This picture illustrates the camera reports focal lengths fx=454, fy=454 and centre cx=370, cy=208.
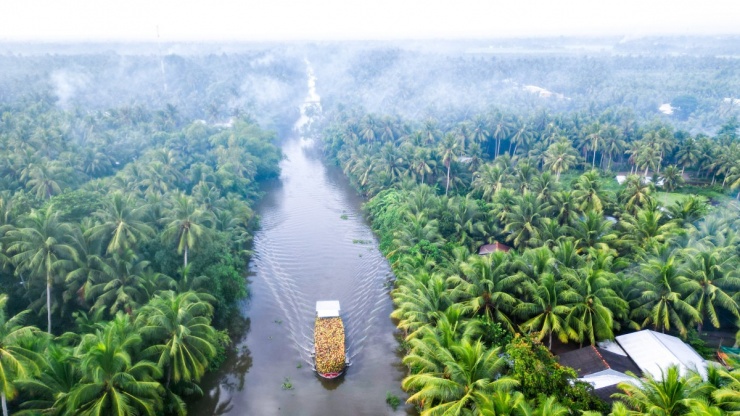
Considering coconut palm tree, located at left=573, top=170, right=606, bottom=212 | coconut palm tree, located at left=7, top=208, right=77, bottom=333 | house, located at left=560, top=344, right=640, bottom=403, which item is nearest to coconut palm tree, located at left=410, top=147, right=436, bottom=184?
coconut palm tree, located at left=573, top=170, right=606, bottom=212

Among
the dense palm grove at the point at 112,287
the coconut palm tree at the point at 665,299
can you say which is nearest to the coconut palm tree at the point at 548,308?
the coconut palm tree at the point at 665,299

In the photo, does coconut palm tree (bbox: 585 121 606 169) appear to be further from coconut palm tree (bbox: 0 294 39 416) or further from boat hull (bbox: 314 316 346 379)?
coconut palm tree (bbox: 0 294 39 416)

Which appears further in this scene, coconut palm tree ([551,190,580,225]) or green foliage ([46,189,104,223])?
coconut palm tree ([551,190,580,225])

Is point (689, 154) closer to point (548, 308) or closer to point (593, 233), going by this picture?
point (593, 233)

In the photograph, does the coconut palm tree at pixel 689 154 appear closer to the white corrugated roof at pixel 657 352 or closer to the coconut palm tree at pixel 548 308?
the white corrugated roof at pixel 657 352

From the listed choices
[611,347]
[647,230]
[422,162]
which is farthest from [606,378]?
[422,162]

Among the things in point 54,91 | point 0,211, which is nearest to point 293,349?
point 0,211
